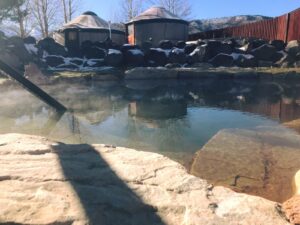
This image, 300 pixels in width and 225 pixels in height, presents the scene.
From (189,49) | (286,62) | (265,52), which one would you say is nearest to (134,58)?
(189,49)

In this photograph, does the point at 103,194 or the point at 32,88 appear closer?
the point at 103,194

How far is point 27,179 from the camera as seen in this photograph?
7.88 feet

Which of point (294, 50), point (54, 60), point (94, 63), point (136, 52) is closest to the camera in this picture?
point (294, 50)

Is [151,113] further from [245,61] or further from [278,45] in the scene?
[278,45]

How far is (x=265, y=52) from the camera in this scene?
16.9 meters

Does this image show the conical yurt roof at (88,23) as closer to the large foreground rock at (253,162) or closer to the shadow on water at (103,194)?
the large foreground rock at (253,162)

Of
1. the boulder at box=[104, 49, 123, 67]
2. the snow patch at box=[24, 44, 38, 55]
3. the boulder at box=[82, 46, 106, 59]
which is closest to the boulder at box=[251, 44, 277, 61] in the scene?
the boulder at box=[104, 49, 123, 67]

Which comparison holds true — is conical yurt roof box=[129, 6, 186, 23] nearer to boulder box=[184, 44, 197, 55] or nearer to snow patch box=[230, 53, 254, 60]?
boulder box=[184, 44, 197, 55]

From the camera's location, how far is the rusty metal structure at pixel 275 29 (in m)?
18.7

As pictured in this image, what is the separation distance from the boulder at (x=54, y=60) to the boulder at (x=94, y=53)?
1570mm

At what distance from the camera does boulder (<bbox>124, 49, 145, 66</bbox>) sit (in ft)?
57.4

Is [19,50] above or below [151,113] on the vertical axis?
above

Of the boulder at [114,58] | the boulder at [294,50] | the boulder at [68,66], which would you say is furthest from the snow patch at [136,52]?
the boulder at [294,50]

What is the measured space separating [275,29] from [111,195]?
21.3 m
